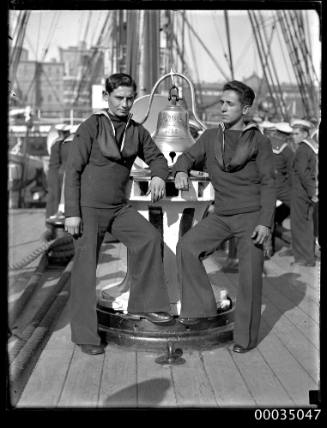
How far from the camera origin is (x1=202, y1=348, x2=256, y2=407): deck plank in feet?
11.8

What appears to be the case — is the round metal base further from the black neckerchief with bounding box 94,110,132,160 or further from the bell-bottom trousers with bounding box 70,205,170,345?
the black neckerchief with bounding box 94,110,132,160

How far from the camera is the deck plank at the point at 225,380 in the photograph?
359cm

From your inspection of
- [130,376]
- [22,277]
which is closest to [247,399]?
[130,376]

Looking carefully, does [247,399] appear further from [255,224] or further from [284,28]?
[284,28]

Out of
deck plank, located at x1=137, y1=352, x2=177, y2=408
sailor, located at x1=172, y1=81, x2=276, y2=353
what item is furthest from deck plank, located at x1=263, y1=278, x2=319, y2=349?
deck plank, located at x1=137, y1=352, x2=177, y2=408

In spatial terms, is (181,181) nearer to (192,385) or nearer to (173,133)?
(173,133)

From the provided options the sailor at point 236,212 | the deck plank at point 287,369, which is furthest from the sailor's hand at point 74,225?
the deck plank at point 287,369

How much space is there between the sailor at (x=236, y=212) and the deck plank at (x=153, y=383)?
383 millimetres

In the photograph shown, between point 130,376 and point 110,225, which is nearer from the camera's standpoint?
point 130,376

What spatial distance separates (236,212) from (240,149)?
0.41 metres

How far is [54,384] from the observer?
379 centimetres

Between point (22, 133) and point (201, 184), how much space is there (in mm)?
21514

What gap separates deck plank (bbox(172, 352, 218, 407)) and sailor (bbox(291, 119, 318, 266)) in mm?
4089

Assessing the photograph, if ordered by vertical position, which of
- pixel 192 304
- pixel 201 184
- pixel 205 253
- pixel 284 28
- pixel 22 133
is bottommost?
pixel 192 304
